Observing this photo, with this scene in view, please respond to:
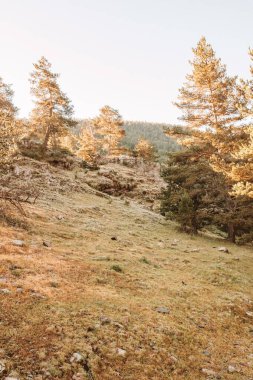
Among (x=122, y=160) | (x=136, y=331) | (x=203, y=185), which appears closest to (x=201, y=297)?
(x=136, y=331)

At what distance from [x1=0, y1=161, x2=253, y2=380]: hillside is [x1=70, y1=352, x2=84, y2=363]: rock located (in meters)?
0.02

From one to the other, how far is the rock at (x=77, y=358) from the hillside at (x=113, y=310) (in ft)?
0.06

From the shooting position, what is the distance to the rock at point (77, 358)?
4.75 meters

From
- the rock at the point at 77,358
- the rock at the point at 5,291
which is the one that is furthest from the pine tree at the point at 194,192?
the rock at the point at 77,358

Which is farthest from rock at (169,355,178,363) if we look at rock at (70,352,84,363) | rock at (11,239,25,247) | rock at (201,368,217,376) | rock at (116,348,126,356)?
rock at (11,239,25,247)

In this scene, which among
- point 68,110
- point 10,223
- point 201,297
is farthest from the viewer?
point 68,110

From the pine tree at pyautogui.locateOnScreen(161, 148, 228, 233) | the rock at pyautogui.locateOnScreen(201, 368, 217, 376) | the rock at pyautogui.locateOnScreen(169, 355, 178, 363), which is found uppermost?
the pine tree at pyautogui.locateOnScreen(161, 148, 228, 233)

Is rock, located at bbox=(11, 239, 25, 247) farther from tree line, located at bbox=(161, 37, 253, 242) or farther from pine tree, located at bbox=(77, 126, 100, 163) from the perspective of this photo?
pine tree, located at bbox=(77, 126, 100, 163)

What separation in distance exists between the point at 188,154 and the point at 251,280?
45.9ft

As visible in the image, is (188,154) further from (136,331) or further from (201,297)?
(136,331)

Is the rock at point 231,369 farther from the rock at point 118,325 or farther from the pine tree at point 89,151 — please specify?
the pine tree at point 89,151

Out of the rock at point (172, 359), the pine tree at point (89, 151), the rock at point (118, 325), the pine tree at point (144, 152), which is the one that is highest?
the pine tree at point (144, 152)

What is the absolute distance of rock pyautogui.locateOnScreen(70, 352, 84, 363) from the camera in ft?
15.6

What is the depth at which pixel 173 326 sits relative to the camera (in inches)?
267
